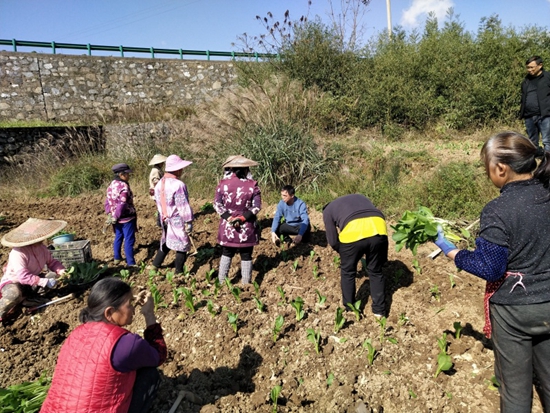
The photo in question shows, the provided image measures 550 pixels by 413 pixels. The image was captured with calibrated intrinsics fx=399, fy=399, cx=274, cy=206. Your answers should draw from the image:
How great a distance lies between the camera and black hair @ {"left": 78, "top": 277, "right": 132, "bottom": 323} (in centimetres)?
246

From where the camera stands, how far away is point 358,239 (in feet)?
13.1

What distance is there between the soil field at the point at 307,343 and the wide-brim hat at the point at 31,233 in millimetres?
938

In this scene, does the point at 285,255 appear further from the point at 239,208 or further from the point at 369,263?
the point at 369,263

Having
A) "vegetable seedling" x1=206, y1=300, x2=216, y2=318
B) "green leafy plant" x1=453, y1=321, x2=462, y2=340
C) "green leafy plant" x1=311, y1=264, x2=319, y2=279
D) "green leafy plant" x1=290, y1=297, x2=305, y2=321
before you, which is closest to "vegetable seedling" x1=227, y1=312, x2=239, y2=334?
"vegetable seedling" x1=206, y1=300, x2=216, y2=318

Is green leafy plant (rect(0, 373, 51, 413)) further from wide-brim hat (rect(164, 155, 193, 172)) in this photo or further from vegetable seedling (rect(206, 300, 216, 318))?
wide-brim hat (rect(164, 155, 193, 172))

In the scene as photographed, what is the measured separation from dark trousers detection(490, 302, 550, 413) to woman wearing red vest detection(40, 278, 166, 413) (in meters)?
2.20

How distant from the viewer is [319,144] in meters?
9.78

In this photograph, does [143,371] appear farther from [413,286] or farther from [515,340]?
[413,286]

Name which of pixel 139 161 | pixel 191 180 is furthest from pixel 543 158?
pixel 139 161

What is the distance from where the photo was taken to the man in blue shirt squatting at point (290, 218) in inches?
238

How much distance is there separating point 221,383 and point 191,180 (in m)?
7.54

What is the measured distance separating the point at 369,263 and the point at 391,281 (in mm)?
1110

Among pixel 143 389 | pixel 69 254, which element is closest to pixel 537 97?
pixel 143 389

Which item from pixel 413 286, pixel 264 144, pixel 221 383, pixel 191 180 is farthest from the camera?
pixel 191 180
